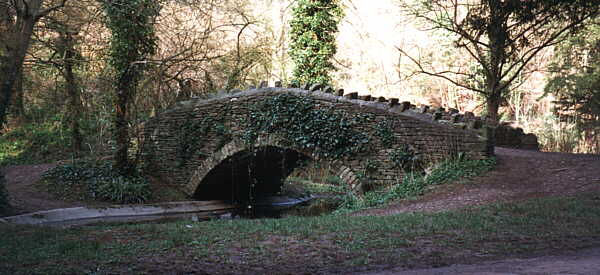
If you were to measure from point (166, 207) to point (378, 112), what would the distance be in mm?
6068

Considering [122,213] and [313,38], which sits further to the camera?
[313,38]

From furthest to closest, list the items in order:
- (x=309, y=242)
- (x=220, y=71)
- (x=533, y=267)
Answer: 1. (x=220, y=71)
2. (x=309, y=242)
3. (x=533, y=267)

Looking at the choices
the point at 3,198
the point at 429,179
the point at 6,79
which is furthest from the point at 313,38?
the point at 3,198

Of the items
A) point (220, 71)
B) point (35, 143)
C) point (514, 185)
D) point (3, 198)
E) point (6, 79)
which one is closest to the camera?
point (6, 79)

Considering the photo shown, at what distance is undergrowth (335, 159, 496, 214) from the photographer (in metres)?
10.5

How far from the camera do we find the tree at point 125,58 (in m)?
13.1

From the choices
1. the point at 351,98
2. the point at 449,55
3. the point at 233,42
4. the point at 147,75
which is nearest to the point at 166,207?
the point at 147,75

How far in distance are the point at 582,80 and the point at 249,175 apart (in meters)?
9.81

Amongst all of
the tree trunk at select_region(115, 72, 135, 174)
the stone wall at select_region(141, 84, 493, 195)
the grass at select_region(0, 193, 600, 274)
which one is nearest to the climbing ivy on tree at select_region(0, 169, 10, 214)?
the grass at select_region(0, 193, 600, 274)

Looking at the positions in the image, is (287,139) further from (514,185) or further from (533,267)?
(533,267)

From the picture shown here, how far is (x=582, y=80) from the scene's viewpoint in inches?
600

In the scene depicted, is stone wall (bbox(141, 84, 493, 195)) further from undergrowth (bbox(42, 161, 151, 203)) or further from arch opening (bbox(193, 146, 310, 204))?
undergrowth (bbox(42, 161, 151, 203))

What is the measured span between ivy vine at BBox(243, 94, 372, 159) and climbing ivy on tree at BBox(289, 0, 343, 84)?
17.0ft

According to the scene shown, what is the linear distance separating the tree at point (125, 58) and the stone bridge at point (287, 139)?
3.74ft
